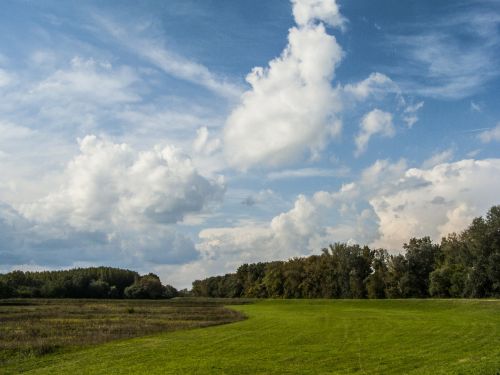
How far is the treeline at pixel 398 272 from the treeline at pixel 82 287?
117ft

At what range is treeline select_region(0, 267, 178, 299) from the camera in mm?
139125

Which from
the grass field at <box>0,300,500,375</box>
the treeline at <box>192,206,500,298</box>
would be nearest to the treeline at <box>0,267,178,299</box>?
the treeline at <box>192,206,500,298</box>

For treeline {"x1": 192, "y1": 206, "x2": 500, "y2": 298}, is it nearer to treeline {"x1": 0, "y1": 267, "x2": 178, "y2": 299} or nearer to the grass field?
treeline {"x1": 0, "y1": 267, "x2": 178, "y2": 299}

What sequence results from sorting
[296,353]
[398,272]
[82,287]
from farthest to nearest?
[82,287]
[398,272]
[296,353]

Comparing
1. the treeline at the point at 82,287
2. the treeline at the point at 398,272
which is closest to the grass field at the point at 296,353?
the treeline at the point at 398,272

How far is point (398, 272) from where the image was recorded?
12306 centimetres

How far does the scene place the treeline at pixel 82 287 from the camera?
456ft

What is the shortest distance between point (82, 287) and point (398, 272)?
85882 millimetres

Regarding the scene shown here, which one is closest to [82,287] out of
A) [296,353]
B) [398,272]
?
[398,272]

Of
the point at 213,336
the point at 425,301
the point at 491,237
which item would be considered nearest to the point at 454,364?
the point at 213,336

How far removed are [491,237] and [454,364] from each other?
→ 258ft

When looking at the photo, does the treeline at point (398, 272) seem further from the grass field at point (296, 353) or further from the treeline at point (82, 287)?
the grass field at point (296, 353)

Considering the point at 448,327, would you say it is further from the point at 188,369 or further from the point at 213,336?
the point at 188,369

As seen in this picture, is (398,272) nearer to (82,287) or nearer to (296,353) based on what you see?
(82,287)
